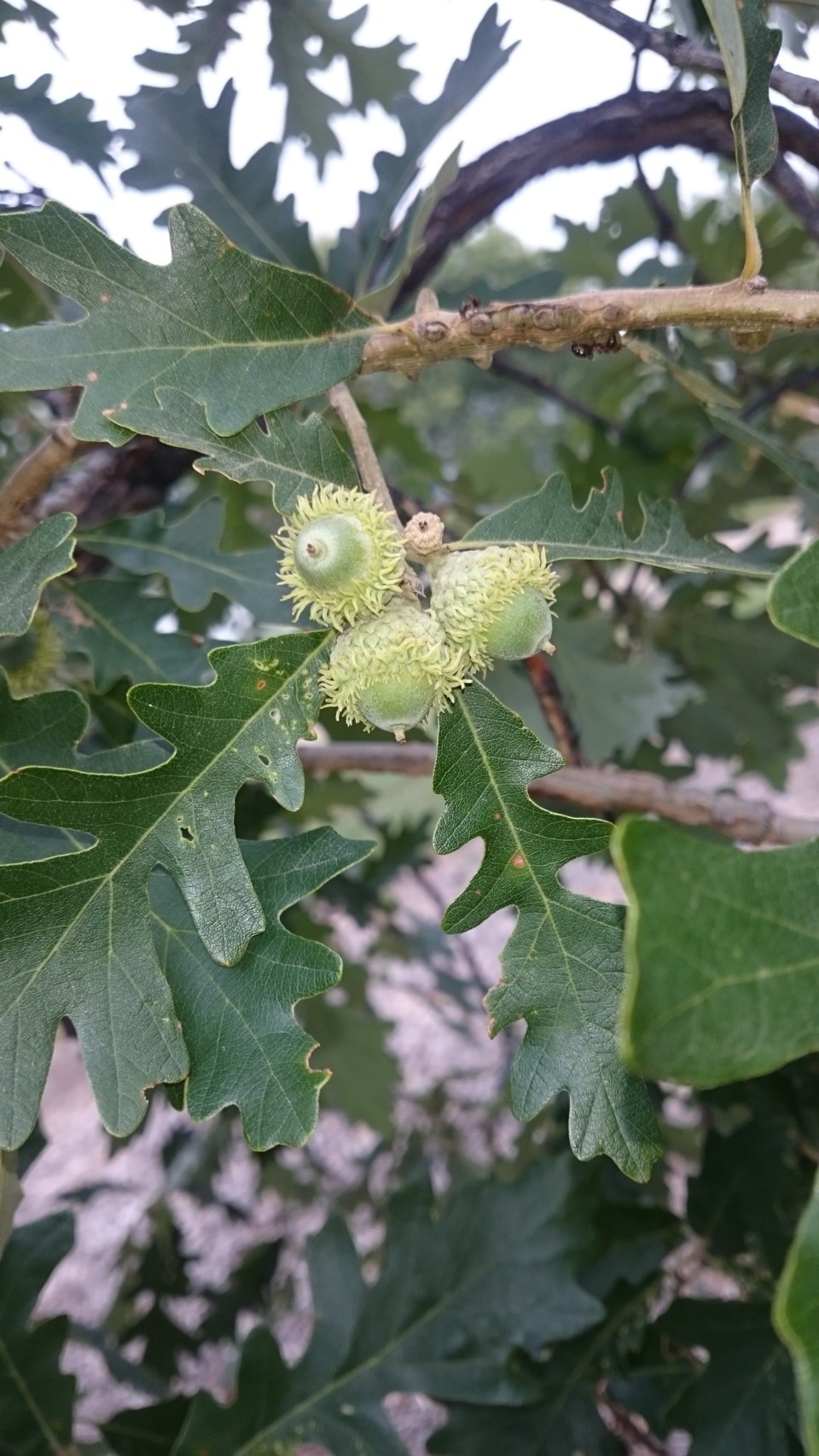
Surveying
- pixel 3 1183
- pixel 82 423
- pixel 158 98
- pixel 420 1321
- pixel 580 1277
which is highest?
pixel 158 98

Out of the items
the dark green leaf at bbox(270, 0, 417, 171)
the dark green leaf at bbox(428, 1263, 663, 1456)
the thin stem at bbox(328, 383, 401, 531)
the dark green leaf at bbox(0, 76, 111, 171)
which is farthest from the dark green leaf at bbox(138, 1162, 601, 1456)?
the dark green leaf at bbox(270, 0, 417, 171)

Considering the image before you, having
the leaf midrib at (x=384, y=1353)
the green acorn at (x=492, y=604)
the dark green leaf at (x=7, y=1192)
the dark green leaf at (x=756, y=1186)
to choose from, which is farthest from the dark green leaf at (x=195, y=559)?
the dark green leaf at (x=756, y=1186)

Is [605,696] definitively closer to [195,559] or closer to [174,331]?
[195,559]

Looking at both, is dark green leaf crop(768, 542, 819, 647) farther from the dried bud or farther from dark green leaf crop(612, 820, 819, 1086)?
the dried bud

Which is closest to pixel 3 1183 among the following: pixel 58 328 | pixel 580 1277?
pixel 58 328

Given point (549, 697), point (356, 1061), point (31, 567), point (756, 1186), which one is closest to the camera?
point (31, 567)

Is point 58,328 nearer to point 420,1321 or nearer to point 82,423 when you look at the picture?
point 82,423

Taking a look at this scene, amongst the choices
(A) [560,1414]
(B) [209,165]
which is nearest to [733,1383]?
(A) [560,1414]
